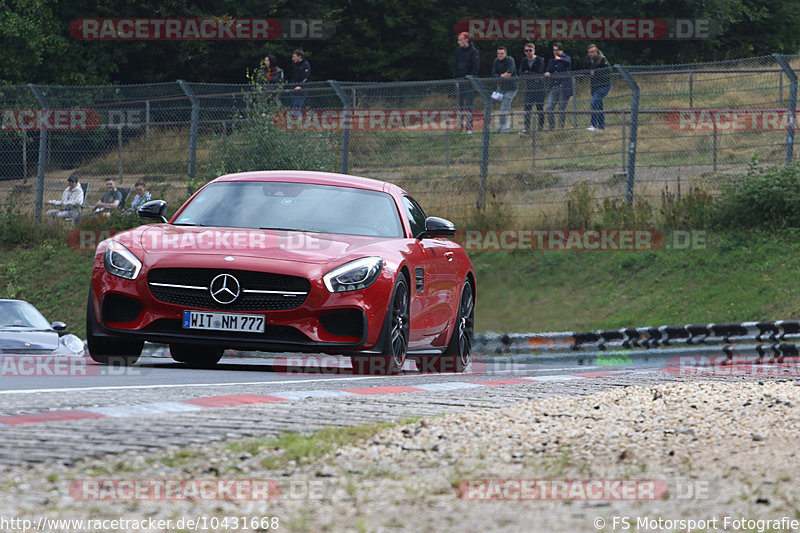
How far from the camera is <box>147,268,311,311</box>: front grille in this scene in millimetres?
8992

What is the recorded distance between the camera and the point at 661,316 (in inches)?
660

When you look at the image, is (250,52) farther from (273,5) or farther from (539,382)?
(539,382)

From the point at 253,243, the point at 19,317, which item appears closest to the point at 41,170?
the point at 19,317

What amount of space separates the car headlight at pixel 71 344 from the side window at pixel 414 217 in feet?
19.4

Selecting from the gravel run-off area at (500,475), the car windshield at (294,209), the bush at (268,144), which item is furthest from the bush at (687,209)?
the gravel run-off area at (500,475)

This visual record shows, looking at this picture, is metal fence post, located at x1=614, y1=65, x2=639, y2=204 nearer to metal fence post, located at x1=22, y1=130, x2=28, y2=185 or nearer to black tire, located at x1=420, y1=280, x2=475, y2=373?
black tire, located at x1=420, y1=280, x2=475, y2=373

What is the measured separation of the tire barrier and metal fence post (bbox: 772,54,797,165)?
548 cm

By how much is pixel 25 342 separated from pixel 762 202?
34.5ft

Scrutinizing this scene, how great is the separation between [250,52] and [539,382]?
33045 mm

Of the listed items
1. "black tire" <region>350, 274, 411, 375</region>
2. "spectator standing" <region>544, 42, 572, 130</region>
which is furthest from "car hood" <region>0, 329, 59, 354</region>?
"spectator standing" <region>544, 42, 572, 130</region>

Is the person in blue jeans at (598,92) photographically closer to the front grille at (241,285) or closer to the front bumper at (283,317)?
the front bumper at (283,317)

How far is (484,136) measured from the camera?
20266 millimetres

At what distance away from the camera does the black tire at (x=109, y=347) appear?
9391 mm

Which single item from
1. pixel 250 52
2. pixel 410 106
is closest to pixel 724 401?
pixel 410 106
